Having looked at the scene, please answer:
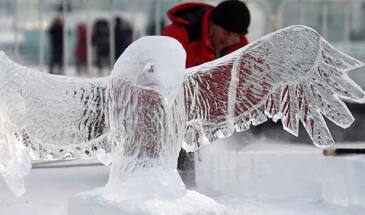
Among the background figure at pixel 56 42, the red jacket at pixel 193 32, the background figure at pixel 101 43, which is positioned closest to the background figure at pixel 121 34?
the background figure at pixel 101 43

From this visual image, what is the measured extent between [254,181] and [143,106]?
1589 mm

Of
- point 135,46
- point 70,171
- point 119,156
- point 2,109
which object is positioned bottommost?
point 70,171

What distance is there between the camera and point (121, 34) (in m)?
7.37

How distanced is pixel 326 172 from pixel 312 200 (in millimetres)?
146

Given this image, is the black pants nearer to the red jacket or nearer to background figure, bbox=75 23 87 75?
the red jacket

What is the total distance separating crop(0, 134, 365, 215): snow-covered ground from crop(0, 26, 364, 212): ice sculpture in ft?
2.07

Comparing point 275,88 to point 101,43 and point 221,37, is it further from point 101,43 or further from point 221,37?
point 101,43

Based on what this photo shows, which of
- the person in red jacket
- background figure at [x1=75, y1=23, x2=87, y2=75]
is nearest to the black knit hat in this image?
the person in red jacket

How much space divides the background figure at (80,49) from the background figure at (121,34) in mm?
509

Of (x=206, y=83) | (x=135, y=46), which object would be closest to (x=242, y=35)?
(x=206, y=83)

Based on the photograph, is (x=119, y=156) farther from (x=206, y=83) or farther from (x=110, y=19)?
(x=110, y=19)

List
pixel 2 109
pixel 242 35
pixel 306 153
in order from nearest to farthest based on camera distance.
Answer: pixel 2 109
pixel 242 35
pixel 306 153

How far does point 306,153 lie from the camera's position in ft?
14.5

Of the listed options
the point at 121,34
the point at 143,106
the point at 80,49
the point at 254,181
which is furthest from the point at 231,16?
the point at 80,49
